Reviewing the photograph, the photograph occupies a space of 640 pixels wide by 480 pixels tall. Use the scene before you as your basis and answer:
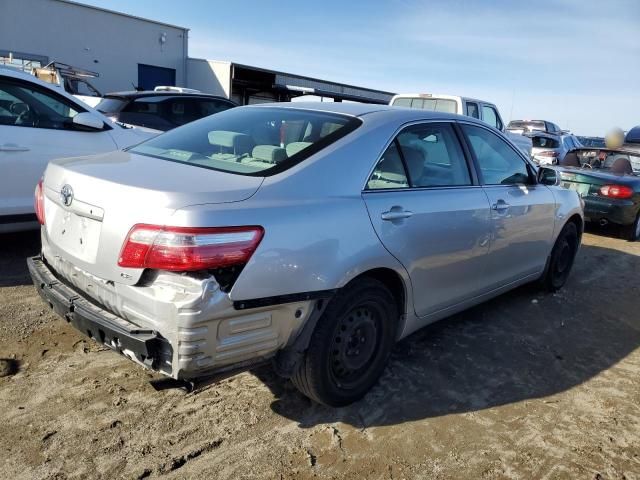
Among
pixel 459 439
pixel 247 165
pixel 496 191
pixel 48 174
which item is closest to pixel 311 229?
pixel 247 165

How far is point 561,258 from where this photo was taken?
5156 millimetres

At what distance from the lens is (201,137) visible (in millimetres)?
3189

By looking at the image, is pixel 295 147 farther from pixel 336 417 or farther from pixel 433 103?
pixel 433 103

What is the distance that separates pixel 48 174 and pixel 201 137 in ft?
2.81

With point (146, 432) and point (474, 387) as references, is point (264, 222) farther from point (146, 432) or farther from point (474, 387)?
point (474, 387)

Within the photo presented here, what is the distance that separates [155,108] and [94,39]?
18.2 metres

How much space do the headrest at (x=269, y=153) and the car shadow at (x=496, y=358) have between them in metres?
1.29

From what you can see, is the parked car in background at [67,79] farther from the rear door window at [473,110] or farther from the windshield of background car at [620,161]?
the windshield of background car at [620,161]

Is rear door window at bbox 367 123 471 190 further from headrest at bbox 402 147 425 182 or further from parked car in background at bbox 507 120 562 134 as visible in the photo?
parked car in background at bbox 507 120 562 134

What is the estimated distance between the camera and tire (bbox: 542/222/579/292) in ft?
16.2

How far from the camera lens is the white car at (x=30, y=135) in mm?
4613

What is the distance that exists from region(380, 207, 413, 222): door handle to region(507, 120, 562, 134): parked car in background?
17.5 meters

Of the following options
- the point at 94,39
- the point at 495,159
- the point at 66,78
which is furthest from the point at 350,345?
the point at 94,39

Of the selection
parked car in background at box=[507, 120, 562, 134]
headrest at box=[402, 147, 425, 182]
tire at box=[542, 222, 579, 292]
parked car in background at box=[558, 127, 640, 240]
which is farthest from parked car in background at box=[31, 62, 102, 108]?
parked car in background at box=[507, 120, 562, 134]
